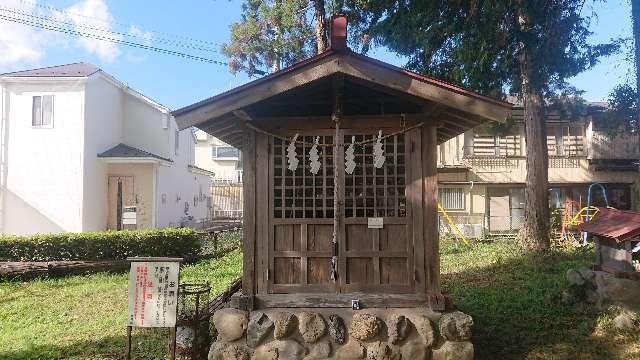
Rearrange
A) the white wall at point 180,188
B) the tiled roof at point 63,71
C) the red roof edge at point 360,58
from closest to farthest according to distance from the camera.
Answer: the red roof edge at point 360,58
the tiled roof at point 63,71
the white wall at point 180,188

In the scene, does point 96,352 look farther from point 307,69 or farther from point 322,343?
point 307,69

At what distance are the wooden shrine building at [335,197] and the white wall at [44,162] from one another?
14201mm

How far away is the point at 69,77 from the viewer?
707 inches

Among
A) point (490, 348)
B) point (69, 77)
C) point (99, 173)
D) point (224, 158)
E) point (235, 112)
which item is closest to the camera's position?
point (235, 112)

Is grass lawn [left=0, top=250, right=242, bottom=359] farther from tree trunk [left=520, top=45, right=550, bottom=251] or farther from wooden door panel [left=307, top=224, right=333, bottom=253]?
tree trunk [left=520, top=45, right=550, bottom=251]

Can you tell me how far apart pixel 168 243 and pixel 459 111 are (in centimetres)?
1261

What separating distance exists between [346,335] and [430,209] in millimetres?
2075

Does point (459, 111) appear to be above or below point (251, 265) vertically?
above

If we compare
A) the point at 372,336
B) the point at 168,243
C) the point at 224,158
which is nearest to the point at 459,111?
the point at 372,336

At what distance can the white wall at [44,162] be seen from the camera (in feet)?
59.0

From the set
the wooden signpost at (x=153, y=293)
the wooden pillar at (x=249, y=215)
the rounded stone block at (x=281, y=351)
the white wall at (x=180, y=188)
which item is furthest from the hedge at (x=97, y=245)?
the rounded stone block at (x=281, y=351)

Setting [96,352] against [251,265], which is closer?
[251,265]

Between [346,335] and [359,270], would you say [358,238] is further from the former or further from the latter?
[346,335]

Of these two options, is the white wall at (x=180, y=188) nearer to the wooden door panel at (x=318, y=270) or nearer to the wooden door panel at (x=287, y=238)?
the wooden door panel at (x=287, y=238)
